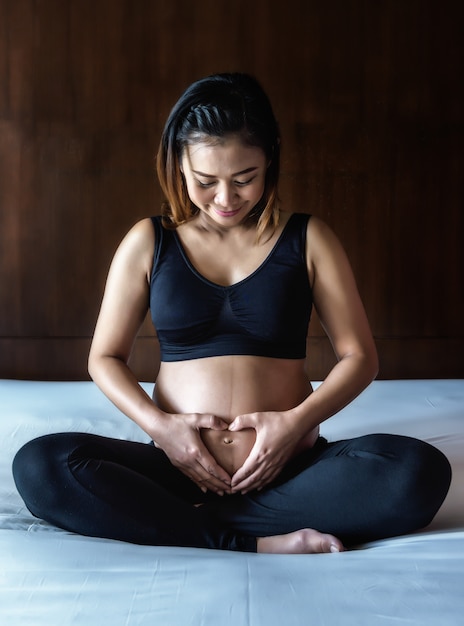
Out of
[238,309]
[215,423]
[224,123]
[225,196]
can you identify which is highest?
[224,123]

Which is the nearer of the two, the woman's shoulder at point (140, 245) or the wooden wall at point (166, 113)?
the woman's shoulder at point (140, 245)

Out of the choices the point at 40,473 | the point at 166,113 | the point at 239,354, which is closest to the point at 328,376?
the point at 239,354

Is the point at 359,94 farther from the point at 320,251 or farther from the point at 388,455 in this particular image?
the point at 388,455

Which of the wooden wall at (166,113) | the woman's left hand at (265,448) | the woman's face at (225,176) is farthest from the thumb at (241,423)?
the wooden wall at (166,113)

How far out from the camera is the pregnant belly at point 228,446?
123 cm

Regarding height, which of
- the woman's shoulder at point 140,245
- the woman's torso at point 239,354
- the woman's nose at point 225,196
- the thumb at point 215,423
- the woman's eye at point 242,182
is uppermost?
the woman's eye at point 242,182

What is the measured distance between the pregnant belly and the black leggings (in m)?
0.07

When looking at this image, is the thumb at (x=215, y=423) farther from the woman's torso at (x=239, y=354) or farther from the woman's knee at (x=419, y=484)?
the woman's knee at (x=419, y=484)

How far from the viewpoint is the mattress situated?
818 millimetres

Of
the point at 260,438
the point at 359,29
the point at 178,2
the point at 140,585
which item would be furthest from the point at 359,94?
the point at 140,585

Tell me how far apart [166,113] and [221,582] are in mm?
2005

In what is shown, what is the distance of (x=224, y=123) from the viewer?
1.26 m

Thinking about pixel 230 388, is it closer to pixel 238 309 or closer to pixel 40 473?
pixel 238 309

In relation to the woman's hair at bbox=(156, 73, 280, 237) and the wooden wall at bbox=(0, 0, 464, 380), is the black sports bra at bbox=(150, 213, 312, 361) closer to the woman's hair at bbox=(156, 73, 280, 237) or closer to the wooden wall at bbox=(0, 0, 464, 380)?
the woman's hair at bbox=(156, 73, 280, 237)
